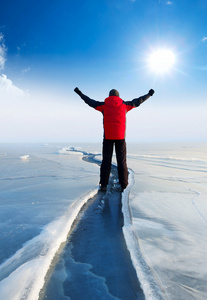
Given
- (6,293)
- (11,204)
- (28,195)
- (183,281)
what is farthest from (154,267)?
(28,195)

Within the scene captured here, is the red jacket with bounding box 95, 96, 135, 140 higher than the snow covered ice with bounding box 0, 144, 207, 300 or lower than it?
higher

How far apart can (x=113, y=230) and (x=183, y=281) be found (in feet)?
2.81

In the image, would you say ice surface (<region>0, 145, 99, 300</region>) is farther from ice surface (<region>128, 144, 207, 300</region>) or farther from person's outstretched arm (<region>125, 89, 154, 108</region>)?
person's outstretched arm (<region>125, 89, 154, 108</region>)

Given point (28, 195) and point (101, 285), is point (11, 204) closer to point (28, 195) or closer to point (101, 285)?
point (28, 195)

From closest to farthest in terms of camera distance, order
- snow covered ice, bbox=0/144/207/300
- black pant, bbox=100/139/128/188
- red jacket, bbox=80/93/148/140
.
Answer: snow covered ice, bbox=0/144/207/300 → red jacket, bbox=80/93/148/140 → black pant, bbox=100/139/128/188

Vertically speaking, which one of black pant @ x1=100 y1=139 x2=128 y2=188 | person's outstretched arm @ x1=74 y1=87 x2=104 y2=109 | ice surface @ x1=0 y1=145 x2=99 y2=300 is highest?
person's outstretched arm @ x1=74 y1=87 x2=104 y2=109

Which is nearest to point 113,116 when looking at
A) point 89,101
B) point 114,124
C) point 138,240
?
point 114,124

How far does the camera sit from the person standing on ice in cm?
317

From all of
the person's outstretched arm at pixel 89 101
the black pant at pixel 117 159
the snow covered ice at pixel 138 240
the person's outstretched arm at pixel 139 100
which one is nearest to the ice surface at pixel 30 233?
the snow covered ice at pixel 138 240

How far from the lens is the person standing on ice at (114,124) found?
3.17m

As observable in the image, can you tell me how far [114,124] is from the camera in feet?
10.4

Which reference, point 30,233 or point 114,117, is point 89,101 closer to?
point 114,117

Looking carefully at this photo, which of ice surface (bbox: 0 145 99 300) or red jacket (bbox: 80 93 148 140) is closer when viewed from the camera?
ice surface (bbox: 0 145 99 300)

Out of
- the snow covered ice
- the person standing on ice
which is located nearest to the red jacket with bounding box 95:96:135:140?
the person standing on ice
